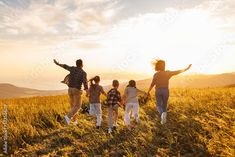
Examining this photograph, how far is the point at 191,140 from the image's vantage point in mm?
9094

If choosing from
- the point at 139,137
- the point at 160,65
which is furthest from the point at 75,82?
the point at 139,137

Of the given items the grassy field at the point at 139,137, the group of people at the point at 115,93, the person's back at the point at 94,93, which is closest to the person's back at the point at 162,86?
the group of people at the point at 115,93

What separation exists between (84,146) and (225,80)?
183m

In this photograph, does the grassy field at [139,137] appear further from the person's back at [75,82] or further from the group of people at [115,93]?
the person's back at [75,82]

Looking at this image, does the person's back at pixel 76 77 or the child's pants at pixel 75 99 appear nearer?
the child's pants at pixel 75 99

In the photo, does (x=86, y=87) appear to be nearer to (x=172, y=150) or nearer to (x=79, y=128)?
(x=79, y=128)

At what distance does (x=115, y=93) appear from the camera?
12484mm

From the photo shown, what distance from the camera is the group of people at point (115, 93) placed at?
1244 centimetres

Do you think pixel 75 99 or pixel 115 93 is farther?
pixel 75 99

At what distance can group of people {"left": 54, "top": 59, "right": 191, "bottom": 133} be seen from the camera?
1244 centimetres

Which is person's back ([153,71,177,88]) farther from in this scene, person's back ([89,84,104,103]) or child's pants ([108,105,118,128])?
person's back ([89,84,104,103])

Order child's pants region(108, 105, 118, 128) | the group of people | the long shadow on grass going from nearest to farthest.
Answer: the long shadow on grass < child's pants region(108, 105, 118, 128) < the group of people

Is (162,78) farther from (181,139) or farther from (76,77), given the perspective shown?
(181,139)

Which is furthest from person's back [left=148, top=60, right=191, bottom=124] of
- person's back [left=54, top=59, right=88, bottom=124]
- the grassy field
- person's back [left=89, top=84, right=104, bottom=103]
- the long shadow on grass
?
person's back [left=54, top=59, right=88, bottom=124]
